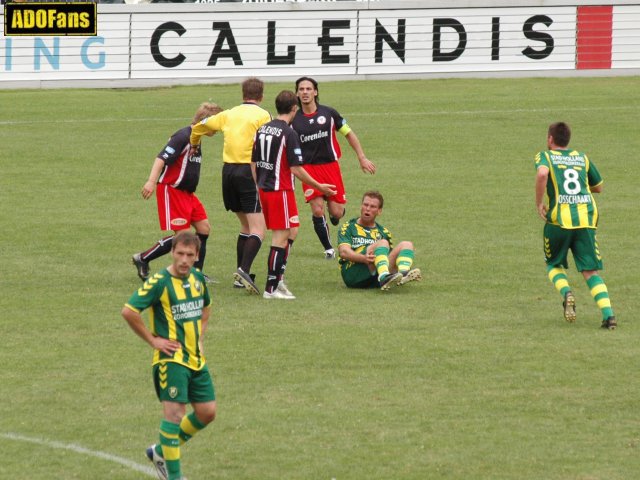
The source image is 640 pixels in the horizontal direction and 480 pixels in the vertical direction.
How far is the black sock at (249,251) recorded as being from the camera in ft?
46.2

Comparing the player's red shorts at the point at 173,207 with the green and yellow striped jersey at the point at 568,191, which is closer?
the green and yellow striped jersey at the point at 568,191

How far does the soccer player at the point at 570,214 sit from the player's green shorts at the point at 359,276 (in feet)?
8.01

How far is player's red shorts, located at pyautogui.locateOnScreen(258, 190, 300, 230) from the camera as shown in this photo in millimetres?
13758

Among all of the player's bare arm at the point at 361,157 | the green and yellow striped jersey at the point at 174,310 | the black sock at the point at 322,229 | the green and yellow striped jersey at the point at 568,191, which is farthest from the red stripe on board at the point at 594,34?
the green and yellow striped jersey at the point at 174,310

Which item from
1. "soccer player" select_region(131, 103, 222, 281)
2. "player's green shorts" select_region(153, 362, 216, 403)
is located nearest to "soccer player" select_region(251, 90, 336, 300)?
"soccer player" select_region(131, 103, 222, 281)

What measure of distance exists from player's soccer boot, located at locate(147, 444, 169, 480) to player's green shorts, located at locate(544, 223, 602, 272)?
18.0 ft

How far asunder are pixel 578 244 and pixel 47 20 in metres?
21.0

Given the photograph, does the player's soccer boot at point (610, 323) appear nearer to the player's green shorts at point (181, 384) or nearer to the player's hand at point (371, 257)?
the player's hand at point (371, 257)

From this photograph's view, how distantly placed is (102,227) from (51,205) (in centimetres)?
197

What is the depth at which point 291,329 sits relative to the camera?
1260 centimetres

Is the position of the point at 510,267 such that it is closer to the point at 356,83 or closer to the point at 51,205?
the point at 51,205

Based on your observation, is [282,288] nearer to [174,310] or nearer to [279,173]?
[279,173]

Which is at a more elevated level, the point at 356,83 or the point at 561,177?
the point at 356,83

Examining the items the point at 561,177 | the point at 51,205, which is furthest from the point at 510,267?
the point at 51,205
